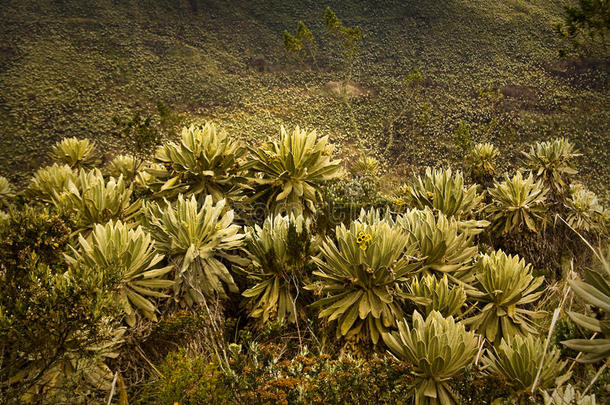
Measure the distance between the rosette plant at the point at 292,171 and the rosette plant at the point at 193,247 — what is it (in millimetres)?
626

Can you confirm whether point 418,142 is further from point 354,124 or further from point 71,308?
point 71,308

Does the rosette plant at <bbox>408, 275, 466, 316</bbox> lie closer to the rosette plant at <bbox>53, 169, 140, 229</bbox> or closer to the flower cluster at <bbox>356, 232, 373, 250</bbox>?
the flower cluster at <bbox>356, 232, 373, 250</bbox>

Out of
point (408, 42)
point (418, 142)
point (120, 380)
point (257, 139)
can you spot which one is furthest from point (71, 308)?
point (408, 42)

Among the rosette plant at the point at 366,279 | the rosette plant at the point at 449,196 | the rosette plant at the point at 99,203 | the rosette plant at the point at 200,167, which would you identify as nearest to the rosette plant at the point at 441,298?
the rosette plant at the point at 366,279

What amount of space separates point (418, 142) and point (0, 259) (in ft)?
67.6

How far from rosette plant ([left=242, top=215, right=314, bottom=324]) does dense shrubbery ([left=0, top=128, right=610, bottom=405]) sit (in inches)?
0.5

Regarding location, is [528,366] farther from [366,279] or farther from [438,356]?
[366,279]

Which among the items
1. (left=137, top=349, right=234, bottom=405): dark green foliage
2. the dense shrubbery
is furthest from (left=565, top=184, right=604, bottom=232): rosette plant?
(left=137, top=349, right=234, bottom=405): dark green foliage

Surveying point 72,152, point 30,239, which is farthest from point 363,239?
point 72,152

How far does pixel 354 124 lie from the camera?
21.7 metres

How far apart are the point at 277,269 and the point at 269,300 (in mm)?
219

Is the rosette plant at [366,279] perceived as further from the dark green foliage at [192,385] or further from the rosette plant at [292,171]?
the rosette plant at [292,171]

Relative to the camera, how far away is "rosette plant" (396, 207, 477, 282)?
248cm

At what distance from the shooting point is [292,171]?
309 cm
